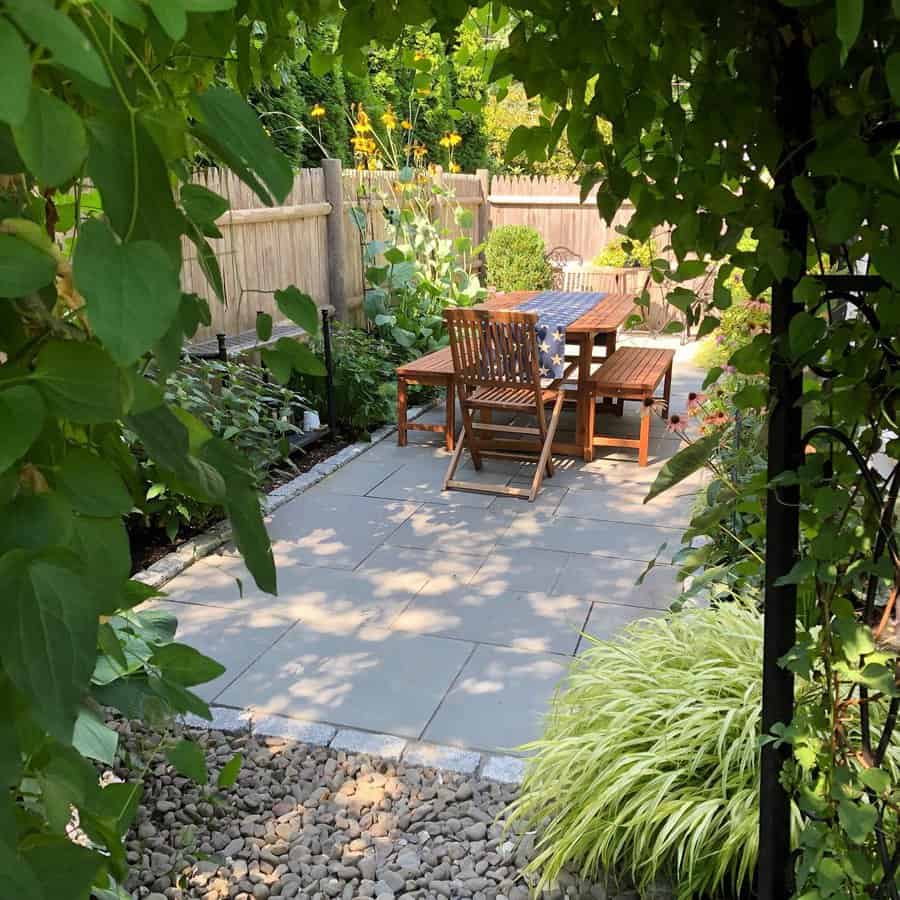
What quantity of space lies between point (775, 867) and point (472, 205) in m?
10.5

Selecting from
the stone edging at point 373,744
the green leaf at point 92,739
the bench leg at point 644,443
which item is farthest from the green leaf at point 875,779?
the bench leg at point 644,443

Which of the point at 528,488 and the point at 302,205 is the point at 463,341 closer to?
the point at 528,488

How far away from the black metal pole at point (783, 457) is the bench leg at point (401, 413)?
473 centimetres

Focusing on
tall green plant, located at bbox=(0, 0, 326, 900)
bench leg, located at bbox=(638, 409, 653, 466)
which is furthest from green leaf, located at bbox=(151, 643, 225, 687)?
bench leg, located at bbox=(638, 409, 653, 466)

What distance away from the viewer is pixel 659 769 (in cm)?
235

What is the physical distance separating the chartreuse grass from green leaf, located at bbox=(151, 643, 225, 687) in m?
1.37

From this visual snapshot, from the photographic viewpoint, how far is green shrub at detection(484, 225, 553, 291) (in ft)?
37.1

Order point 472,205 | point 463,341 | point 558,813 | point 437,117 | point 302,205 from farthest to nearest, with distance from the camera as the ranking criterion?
1. point 437,117
2. point 472,205
3. point 302,205
4. point 463,341
5. point 558,813

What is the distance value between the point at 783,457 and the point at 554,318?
4.80 m

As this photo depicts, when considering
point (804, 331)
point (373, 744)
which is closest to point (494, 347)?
point (373, 744)

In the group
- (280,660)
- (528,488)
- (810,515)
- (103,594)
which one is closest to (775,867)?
(810,515)

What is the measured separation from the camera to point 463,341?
5.46 metres

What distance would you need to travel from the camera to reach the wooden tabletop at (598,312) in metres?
5.92

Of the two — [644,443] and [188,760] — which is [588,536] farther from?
[188,760]
